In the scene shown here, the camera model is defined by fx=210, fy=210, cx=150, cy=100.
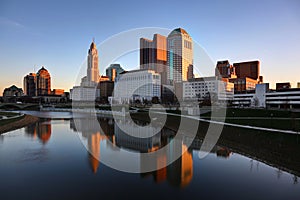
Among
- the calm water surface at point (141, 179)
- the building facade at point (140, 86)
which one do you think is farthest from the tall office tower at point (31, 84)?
the calm water surface at point (141, 179)

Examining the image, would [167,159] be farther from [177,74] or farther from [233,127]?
[177,74]

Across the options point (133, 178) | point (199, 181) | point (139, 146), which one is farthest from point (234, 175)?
point (139, 146)

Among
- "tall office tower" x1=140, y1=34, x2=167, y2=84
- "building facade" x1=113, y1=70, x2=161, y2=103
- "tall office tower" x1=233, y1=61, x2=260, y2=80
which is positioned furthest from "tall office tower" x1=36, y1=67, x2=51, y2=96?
"tall office tower" x1=233, y1=61, x2=260, y2=80

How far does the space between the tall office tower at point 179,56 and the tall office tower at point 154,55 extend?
3714 millimetres

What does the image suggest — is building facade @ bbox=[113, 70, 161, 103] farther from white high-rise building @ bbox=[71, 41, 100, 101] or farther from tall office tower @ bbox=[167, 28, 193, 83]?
white high-rise building @ bbox=[71, 41, 100, 101]

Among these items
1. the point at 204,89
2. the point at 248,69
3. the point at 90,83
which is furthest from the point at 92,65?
the point at 248,69

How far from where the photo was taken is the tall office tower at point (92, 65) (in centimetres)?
13081

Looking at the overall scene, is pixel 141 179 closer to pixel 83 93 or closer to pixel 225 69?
pixel 83 93

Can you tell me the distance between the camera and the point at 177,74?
12019cm

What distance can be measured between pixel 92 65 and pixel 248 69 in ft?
360

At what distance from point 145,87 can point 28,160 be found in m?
91.7

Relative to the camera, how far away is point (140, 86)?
340 feet

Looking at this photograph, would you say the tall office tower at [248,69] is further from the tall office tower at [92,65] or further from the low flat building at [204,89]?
the tall office tower at [92,65]

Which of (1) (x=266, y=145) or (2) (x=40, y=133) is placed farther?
(2) (x=40, y=133)
